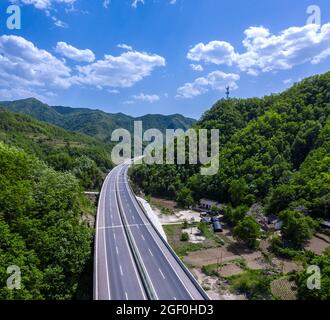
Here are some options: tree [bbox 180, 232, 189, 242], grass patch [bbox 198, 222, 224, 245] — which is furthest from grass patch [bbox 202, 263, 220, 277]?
tree [bbox 180, 232, 189, 242]

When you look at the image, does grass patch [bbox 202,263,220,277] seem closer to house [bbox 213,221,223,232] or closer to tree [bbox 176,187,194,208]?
house [bbox 213,221,223,232]

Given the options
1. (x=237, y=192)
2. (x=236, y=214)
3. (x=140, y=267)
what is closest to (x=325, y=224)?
(x=236, y=214)

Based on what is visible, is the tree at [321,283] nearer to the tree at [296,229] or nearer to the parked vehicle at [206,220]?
the tree at [296,229]

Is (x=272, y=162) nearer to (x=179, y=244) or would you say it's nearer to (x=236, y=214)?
(x=236, y=214)

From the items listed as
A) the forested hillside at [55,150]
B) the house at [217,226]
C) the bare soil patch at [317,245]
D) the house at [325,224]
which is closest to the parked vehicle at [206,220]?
the house at [217,226]

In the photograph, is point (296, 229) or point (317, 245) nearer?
point (317, 245)
